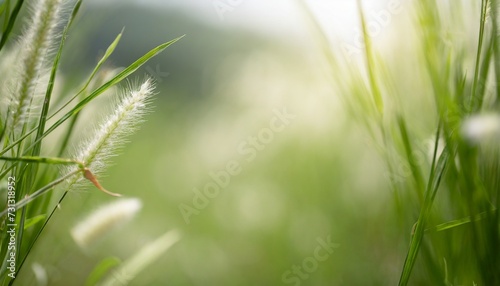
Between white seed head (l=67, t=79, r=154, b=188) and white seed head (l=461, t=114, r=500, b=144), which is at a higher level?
white seed head (l=67, t=79, r=154, b=188)

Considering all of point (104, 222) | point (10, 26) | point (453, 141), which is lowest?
point (453, 141)

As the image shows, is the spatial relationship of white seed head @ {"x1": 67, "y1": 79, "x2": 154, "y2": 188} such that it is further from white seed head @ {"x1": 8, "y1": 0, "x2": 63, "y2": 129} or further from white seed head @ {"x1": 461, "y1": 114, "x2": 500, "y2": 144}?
white seed head @ {"x1": 461, "y1": 114, "x2": 500, "y2": 144}

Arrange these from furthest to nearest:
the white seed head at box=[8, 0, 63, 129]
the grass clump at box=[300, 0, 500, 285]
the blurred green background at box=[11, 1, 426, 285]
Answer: the blurred green background at box=[11, 1, 426, 285], the grass clump at box=[300, 0, 500, 285], the white seed head at box=[8, 0, 63, 129]

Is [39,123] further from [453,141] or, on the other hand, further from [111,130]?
[453,141]

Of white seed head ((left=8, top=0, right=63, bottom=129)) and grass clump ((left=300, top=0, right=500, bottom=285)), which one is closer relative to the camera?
white seed head ((left=8, top=0, right=63, bottom=129))

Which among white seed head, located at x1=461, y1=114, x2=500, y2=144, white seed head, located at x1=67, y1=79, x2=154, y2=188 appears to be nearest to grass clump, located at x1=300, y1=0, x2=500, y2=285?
white seed head, located at x1=461, y1=114, x2=500, y2=144

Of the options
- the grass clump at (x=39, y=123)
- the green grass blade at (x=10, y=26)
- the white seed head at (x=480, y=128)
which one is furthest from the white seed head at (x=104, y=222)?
the white seed head at (x=480, y=128)

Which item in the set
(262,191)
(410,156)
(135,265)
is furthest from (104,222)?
(262,191)

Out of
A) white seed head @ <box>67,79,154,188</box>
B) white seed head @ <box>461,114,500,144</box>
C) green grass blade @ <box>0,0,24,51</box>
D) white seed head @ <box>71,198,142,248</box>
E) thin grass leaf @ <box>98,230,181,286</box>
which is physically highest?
green grass blade @ <box>0,0,24,51</box>

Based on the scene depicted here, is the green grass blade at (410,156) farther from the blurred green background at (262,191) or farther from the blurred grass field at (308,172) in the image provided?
the blurred green background at (262,191)
